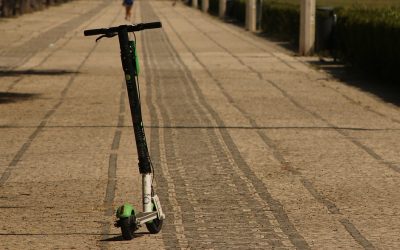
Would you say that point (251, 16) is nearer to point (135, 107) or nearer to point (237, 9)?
point (237, 9)

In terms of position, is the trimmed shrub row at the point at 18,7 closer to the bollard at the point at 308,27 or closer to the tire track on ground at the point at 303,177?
the bollard at the point at 308,27

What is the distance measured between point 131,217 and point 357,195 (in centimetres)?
280

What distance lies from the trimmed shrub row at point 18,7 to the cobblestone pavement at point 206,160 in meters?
31.8

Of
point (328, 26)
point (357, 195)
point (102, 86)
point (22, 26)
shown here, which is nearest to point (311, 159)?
A: point (357, 195)

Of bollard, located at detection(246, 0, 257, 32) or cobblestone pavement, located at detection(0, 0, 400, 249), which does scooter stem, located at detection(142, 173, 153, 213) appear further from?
bollard, located at detection(246, 0, 257, 32)

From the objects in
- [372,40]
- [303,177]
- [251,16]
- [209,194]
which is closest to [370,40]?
[372,40]

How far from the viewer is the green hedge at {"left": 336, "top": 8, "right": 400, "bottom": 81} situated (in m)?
21.7

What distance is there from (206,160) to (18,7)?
4890 cm

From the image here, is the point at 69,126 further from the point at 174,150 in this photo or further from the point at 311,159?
the point at 311,159

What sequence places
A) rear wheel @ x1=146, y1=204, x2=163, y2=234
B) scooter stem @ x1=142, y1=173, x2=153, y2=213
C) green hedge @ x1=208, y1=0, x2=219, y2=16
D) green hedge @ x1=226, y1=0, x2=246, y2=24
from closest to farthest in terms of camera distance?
scooter stem @ x1=142, y1=173, x2=153, y2=213, rear wheel @ x1=146, y1=204, x2=163, y2=234, green hedge @ x1=226, y1=0, x2=246, y2=24, green hedge @ x1=208, y1=0, x2=219, y2=16

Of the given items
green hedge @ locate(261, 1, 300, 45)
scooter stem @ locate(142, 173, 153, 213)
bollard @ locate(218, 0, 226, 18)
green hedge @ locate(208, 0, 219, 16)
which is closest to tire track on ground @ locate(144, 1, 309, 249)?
scooter stem @ locate(142, 173, 153, 213)

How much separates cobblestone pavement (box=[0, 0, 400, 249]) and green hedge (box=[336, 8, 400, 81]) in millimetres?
1058

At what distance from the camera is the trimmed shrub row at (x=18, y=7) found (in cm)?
5528

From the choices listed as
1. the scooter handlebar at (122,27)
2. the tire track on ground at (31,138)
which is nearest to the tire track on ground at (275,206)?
the scooter handlebar at (122,27)
